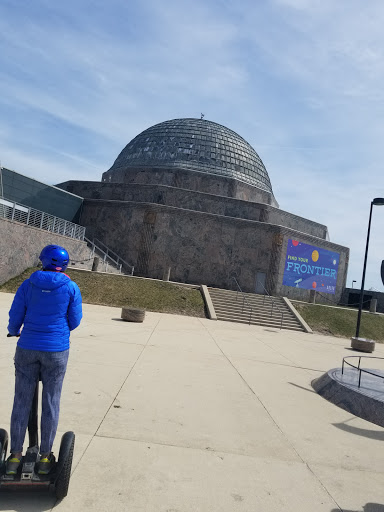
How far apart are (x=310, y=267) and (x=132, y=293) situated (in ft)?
38.2

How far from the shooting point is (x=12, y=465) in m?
2.08

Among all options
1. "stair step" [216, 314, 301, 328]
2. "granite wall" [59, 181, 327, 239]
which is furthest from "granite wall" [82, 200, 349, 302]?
"stair step" [216, 314, 301, 328]

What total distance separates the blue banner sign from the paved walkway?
1550 centimetres

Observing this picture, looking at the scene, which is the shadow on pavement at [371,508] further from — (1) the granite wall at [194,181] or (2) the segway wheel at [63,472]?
(1) the granite wall at [194,181]

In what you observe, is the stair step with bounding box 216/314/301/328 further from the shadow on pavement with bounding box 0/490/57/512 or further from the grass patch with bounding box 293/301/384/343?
the shadow on pavement with bounding box 0/490/57/512

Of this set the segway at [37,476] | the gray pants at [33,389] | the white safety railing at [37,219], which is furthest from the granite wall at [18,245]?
the segway at [37,476]

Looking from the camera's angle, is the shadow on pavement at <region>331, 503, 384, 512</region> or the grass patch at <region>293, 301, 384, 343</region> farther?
the grass patch at <region>293, 301, 384, 343</region>

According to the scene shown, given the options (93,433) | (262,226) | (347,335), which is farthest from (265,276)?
(93,433)

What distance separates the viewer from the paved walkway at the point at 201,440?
90.0 inches

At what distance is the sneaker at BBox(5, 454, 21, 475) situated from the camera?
6.75 feet

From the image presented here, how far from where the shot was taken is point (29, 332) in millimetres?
2221

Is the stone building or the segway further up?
the stone building

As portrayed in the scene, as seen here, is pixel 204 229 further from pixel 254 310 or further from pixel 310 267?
pixel 310 267

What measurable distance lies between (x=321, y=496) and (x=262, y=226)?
19.2 m
